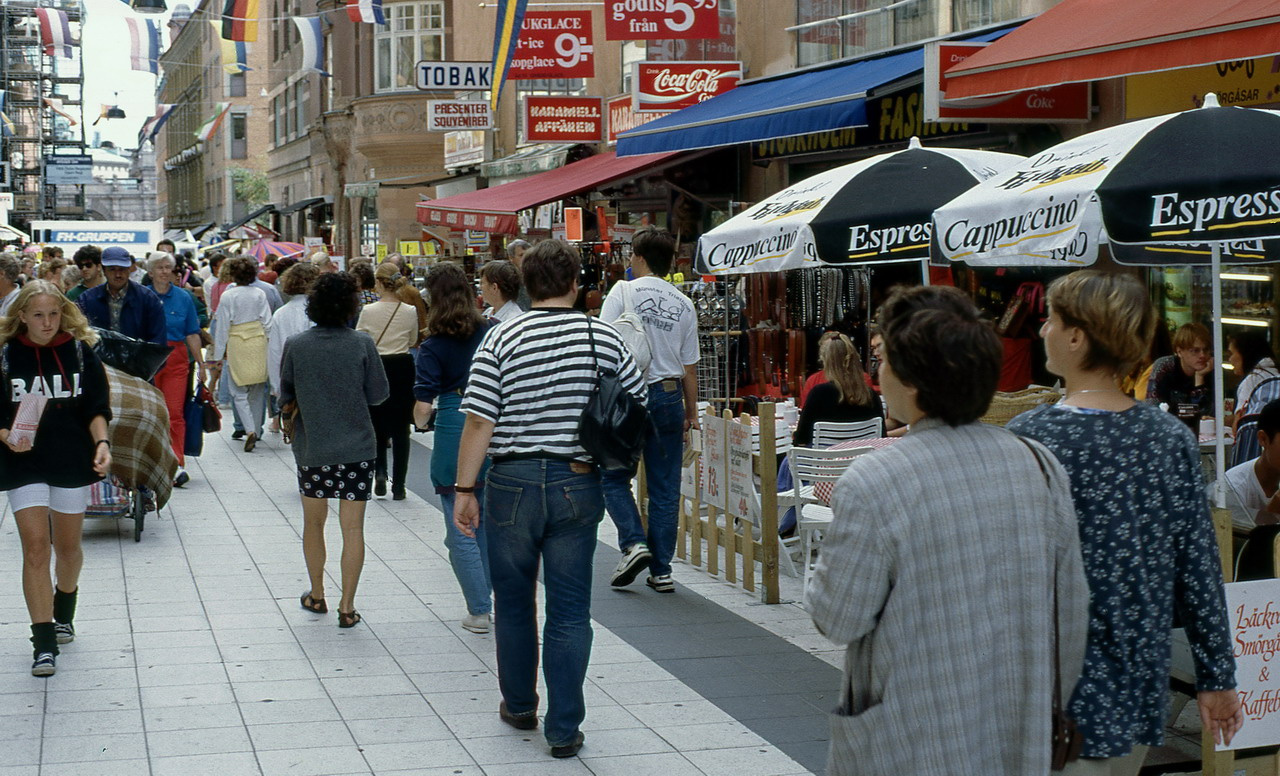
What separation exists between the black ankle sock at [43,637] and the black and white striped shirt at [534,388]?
94.3 inches

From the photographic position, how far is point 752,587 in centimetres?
807

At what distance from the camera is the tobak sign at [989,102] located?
1070 centimetres

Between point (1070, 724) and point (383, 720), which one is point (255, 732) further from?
point (1070, 724)

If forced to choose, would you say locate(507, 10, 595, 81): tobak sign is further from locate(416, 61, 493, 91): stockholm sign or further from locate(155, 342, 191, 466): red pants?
locate(155, 342, 191, 466): red pants

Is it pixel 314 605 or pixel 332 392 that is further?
pixel 314 605

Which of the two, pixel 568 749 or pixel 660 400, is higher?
pixel 660 400

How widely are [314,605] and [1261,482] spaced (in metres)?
4.57


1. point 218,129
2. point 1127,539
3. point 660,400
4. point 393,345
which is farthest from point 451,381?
point 218,129

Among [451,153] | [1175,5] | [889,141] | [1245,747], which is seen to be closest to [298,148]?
[451,153]

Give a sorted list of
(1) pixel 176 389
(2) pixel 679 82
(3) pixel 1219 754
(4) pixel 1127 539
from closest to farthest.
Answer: (4) pixel 1127 539 < (3) pixel 1219 754 < (1) pixel 176 389 < (2) pixel 679 82

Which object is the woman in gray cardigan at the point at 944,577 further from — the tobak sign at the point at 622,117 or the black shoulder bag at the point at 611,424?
the tobak sign at the point at 622,117

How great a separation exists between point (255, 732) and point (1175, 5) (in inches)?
263

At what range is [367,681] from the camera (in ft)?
21.0

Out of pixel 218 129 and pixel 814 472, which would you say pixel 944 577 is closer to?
pixel 814 472
